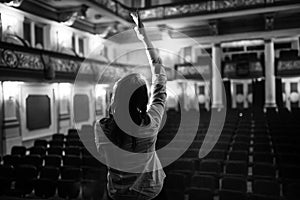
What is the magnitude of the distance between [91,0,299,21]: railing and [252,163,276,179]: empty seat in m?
10.2

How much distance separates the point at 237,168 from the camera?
542 cm

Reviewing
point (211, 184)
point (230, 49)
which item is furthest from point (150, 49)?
point (230, 49)

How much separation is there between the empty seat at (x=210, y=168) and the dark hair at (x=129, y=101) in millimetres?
4189

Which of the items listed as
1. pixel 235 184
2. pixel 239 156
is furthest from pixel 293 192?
pixel 239 156

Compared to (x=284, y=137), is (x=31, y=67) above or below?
above

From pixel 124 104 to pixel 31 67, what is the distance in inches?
340

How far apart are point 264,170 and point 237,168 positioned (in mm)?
500

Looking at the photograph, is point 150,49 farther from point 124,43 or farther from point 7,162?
point 124,43

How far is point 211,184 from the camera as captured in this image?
4.57m

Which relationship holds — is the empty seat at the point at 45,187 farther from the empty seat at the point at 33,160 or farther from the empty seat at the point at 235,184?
the empty seat at the point at 235,184

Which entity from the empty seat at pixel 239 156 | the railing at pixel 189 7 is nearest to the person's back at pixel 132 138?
the empty seat at pixel 239 156

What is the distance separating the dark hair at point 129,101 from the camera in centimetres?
152

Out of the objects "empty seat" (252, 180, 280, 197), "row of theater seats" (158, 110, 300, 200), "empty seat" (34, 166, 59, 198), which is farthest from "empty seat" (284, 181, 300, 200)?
"empty seat" (34, 166, 59, 198)

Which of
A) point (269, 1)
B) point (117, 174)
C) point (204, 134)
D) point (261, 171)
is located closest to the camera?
point (117, 174)
